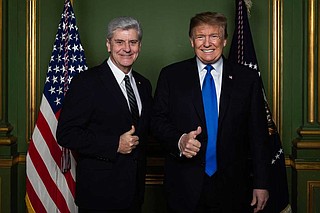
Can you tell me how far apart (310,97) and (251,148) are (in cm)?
136

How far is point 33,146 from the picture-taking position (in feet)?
11.9

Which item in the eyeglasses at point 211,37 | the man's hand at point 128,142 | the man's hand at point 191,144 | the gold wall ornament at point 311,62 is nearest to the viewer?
the man's hand at point 191,144

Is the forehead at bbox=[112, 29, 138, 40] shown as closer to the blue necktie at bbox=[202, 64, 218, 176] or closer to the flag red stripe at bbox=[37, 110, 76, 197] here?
the blue necktie at bbox=[202, 64, 218, 176]

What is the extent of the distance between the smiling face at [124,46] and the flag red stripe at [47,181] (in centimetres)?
111

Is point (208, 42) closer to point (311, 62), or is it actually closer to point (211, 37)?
point (211, 37)

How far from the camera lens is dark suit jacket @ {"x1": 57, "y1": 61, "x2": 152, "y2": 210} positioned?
2.75 m

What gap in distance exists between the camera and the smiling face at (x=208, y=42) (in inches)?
110

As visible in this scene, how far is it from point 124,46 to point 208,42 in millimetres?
451

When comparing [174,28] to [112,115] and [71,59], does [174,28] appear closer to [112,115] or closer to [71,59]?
[71,59]

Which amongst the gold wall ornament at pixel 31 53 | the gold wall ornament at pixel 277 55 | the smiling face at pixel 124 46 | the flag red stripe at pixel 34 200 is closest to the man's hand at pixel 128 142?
the smiling face at pixel 124 46

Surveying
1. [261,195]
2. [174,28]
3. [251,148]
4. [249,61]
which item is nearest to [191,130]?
[251,148]

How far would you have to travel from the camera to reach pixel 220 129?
2.70 meters

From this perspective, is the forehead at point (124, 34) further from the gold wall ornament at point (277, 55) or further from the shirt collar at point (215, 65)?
the gold wall ornament at point (277, 55)

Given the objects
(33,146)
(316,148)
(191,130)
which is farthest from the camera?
(316,148)
